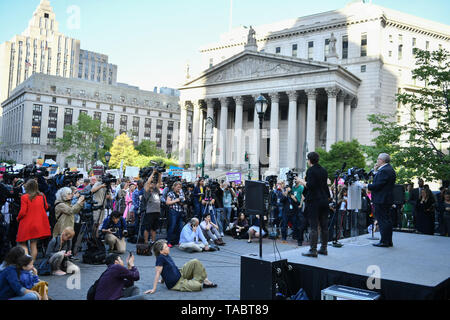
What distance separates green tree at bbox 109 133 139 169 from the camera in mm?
74125

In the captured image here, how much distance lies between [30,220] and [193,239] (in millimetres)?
5721

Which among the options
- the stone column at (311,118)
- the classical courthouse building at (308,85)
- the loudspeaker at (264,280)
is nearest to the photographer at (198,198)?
the loudspeaker at (264,280)

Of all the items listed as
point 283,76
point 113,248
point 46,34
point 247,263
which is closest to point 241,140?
point 283,76

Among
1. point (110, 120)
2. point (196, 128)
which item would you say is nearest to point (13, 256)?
point (196, 128)

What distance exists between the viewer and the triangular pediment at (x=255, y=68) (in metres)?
46.4

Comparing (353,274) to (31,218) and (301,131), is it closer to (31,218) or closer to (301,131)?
(31,218)

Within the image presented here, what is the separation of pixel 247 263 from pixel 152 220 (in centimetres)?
712

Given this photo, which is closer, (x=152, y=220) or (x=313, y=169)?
(x=313, y=169)

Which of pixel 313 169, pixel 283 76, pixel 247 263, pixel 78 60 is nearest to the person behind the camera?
pixel 247 263

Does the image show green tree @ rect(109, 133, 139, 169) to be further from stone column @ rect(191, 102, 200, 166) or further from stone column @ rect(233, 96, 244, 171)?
stone column @ rect(233, 96, 244, 171)

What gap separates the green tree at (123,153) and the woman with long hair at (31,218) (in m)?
65.6
